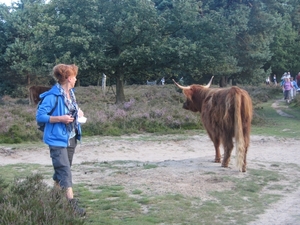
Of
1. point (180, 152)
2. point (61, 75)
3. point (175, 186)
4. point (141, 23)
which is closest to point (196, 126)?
point (180, 152)

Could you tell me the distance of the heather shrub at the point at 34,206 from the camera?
434 centimetres

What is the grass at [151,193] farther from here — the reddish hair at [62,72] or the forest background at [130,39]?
the forest background at [130,39]

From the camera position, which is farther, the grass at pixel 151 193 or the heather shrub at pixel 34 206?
the grass at pixel 151 193

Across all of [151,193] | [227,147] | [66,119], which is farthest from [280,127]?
[66,119]

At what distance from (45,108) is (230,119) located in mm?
4536

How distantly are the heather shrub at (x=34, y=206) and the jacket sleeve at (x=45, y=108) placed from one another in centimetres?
80

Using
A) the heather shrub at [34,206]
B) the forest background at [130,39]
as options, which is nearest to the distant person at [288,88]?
the forest background at [130,39]

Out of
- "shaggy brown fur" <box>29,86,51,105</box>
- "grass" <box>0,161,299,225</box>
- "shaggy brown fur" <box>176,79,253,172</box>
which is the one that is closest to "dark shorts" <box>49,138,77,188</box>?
"grass" <box>0,161,299,225</box>

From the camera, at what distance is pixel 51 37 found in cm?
2097

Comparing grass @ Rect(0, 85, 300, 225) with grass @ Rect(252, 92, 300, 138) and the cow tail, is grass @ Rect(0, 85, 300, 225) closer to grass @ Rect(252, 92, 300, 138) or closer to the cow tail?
the cow tail

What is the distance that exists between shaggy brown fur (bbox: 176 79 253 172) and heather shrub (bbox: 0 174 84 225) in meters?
4.52

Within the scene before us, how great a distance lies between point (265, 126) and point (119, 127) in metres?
6.40

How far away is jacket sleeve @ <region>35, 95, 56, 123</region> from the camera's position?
5570 millimetres

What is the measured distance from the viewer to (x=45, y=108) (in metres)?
5.64
